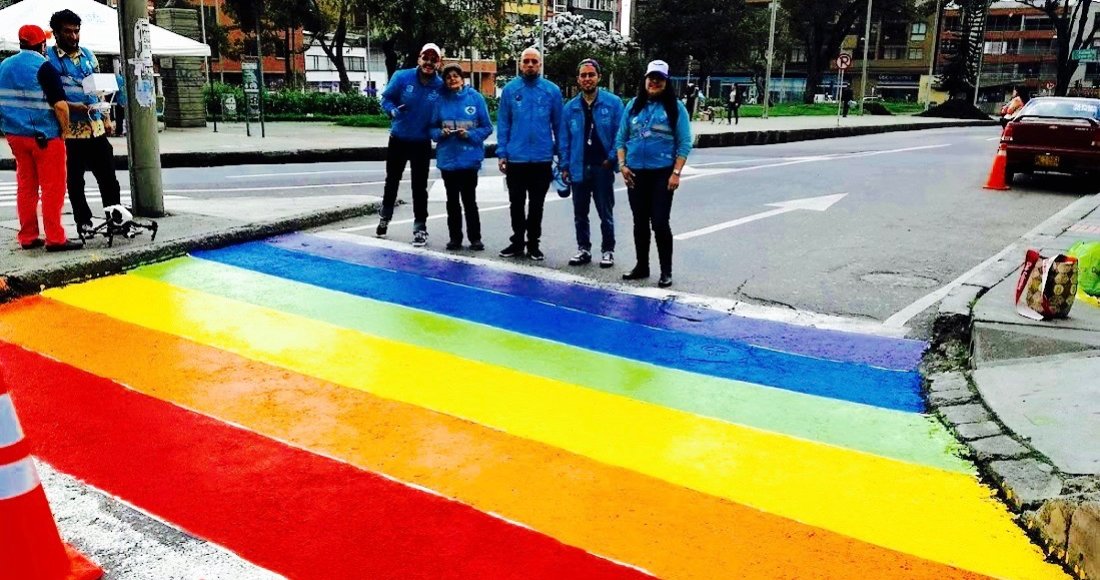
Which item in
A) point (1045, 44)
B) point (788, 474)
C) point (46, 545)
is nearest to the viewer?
point (46, 545)

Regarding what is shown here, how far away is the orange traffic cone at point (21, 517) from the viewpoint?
276 centimetres

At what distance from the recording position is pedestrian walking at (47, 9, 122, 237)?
7328 mm

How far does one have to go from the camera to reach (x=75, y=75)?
7.40 m

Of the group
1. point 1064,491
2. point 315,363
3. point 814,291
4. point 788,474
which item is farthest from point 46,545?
point 814,291

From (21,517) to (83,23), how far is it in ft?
63.8

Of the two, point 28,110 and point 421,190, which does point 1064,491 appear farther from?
point 28,110

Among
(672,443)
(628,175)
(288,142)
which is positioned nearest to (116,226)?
(628,175)

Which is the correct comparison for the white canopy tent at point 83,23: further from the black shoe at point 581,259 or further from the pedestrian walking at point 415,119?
the black shoe at point 581,259

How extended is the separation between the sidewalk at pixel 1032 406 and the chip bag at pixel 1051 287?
0.10 m

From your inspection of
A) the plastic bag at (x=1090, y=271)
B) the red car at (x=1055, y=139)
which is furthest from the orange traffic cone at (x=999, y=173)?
the plastic bag at (x=1090, y=271)

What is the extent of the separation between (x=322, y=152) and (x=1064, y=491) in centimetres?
1756

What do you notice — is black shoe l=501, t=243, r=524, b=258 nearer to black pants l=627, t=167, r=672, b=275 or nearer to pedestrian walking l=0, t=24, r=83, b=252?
black pants l=627, t=167, r=672, b=275

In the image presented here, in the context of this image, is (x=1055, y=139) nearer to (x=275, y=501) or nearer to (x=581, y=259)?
(x=581, y=259)

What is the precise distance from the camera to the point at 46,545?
9.32ft
